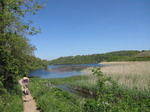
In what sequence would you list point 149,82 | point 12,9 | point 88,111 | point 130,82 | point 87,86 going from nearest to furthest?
point 88,111, point 12,9, point 149,82, point 130,82, point 87,86

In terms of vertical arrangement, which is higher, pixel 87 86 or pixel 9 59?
pixel 9 59

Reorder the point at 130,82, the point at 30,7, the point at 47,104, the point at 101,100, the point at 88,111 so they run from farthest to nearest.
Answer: the point at 130,82
the point at 30,7
the point at 47,104
the point at 88,111
the point at 101,100

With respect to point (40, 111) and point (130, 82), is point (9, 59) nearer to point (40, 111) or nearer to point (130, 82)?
point (40, 111)

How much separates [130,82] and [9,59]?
862 cm

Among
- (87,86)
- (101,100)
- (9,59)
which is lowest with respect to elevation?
(87,86)

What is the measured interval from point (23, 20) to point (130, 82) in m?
8.80

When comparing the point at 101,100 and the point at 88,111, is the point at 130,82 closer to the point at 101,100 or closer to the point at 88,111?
the point at 88,111

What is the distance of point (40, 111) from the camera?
21.0 feet

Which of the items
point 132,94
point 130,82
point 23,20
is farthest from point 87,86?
point 23,20

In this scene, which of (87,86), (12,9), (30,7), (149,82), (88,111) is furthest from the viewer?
(87,86)

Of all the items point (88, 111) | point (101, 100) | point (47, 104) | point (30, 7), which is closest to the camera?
point (101, 100)

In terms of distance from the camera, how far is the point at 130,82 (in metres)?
10.4

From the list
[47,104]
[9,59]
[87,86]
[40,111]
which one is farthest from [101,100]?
[87,86]

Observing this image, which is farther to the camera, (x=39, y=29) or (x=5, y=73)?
(x=5, y=73)
